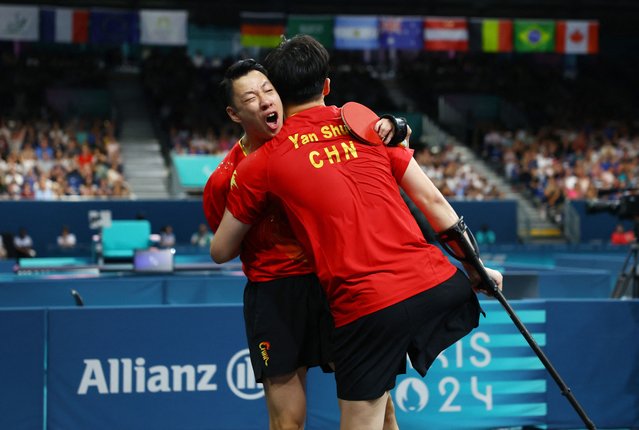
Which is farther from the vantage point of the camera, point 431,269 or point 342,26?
point 342,26

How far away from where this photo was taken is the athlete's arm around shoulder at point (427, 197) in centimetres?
364

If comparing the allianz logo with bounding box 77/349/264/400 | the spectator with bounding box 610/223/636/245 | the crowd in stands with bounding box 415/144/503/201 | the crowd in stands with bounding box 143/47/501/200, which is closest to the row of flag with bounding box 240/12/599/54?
the crowd in stands with bounding box 143/47/501/200

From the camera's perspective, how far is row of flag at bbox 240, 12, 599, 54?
29.2 metres

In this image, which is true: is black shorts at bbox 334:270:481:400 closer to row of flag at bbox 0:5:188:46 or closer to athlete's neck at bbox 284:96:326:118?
athlete's neck at bbox 284:96:326:118

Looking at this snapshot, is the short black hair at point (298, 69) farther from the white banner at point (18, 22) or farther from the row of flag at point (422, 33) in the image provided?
the row of flag at point (422, 33)

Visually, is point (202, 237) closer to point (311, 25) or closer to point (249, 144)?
point (311, 25)

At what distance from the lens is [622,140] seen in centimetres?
2889

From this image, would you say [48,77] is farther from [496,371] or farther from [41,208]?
[496,371]

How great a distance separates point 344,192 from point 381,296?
399mm

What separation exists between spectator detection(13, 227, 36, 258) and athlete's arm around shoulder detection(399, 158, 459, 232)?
52.0ft

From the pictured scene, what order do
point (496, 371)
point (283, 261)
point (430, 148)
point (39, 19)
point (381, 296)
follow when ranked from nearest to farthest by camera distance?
1. point (381, 296)
2. point (283, 261)
3. point (496, 371)
4. point (39, 19)
5. point (430, 148)

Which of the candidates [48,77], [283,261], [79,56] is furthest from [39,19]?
[283,261]

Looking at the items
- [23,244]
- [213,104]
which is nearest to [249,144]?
[23,244]

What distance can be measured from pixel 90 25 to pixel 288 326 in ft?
84.5
